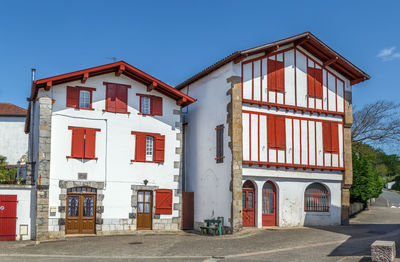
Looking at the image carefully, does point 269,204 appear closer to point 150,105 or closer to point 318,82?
point 318,82

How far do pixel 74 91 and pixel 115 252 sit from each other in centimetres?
799

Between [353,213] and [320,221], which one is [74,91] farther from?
[353,213]

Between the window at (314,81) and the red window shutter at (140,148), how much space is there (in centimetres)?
794

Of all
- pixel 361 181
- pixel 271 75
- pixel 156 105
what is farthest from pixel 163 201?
pixel 361 181

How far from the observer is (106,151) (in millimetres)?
21203

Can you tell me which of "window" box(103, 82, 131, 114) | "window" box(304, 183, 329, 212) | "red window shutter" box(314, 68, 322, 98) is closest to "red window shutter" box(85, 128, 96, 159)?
"window" box(103, 82, 131, 114)

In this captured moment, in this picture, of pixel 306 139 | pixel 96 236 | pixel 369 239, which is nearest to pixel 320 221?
pixel 306 139

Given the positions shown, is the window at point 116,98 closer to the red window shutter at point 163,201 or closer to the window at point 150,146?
the window at point 150,146

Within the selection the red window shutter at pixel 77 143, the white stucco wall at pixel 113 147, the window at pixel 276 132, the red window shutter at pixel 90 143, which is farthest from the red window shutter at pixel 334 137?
the red window shutter at pixel 77 143

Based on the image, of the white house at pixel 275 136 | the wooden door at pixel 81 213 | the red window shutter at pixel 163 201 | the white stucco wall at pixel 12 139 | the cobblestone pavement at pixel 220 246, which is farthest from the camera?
the white stucco wall at pixel 12 139

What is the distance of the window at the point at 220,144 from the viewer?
70.8 feet

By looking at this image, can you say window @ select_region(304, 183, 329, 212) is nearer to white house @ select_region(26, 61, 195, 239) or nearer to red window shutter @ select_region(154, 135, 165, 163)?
white house @ select_region(26, 61, 195, 239)

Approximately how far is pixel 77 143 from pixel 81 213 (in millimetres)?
2938

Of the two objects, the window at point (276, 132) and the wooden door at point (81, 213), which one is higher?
the window at point (276, 132)
